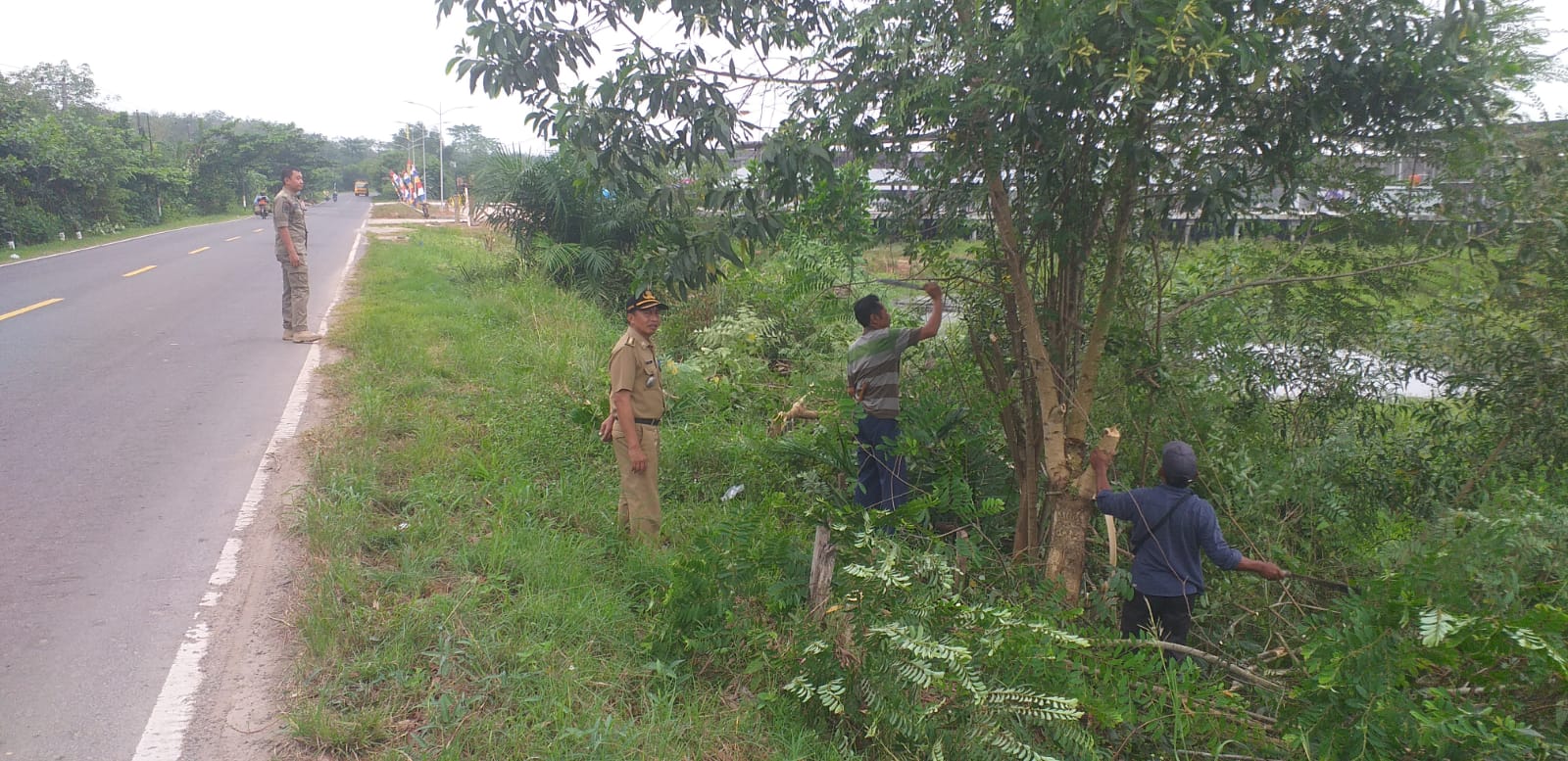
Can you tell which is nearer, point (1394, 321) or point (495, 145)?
point (1394, 321)

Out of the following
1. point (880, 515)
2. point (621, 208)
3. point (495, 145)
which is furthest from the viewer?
point (495, 145)

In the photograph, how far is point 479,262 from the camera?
15.6 m

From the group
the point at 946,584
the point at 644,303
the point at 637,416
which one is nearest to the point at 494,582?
the point at 637,416

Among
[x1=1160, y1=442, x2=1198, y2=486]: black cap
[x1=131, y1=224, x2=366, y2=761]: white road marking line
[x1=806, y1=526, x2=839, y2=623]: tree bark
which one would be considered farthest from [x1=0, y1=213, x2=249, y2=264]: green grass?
[x1=1160, y1=442, x2=1198, y2=486]: black cap

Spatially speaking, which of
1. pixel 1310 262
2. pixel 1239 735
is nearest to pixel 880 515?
pixel 1239 735

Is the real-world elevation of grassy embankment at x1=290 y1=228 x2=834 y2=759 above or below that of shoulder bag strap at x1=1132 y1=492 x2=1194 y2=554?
below

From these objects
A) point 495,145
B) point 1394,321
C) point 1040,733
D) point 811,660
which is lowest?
point 1040,733

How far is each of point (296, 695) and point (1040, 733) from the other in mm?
2824

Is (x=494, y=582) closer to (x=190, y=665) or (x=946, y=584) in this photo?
(x=190, y=665)

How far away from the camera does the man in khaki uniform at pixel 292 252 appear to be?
9984 millimetres

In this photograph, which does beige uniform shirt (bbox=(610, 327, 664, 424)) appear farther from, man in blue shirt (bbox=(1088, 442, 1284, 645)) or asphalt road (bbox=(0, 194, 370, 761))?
man in blue shirt (bbox=(1088, 442, 1284, 645))

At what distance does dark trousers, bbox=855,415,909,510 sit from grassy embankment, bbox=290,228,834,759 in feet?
3.24

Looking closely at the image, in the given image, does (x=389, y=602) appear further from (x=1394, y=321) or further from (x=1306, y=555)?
(x=1394, y=321)

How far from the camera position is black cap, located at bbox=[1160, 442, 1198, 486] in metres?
4.12
